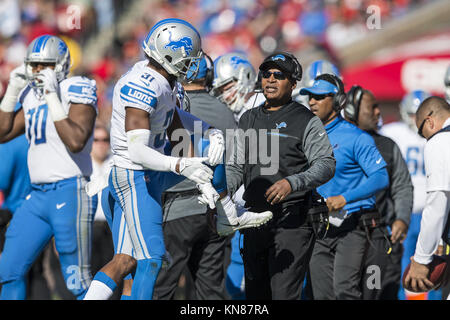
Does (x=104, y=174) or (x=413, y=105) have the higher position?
(x=413, y=105)

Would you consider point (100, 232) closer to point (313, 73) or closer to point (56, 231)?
point (56, 231)

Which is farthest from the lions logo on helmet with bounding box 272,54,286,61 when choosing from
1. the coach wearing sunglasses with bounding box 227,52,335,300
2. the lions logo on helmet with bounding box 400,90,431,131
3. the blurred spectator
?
the blurred spectator

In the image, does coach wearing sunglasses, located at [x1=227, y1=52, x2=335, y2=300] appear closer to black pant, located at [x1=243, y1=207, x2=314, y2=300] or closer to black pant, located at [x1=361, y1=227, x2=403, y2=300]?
black pant, located at [x1=243, y1=207, x2=314, y2=300]

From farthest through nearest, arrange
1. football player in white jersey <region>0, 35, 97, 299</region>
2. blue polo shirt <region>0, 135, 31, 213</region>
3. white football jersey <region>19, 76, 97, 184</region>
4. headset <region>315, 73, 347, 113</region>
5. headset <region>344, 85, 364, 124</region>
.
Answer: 1. headset <region>344, 85, 364, 124</region>
2. blue polo shirt <region>0, 135, 31, 213</region>
3. headset <region>315, 73, 347, 113</region>
4. white football jersey <region>19, 76, 97, 184</region>
5. football player in white jersey <region>0, 35, 97, 299</region>

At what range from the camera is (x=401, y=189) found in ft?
21.1

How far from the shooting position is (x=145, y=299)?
4316 mm

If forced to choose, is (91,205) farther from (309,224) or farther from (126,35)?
(126,35)

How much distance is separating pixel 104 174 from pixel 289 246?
1.23 meters

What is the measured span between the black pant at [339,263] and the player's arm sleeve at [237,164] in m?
1.18

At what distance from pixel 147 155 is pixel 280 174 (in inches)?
38.1

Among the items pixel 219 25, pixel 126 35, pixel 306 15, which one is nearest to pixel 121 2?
pixel 126 35

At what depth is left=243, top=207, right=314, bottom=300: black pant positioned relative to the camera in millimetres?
4613

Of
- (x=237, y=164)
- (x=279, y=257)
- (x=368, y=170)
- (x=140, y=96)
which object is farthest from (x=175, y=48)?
(x=368, y=170)

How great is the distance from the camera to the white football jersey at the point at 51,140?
5.41m
